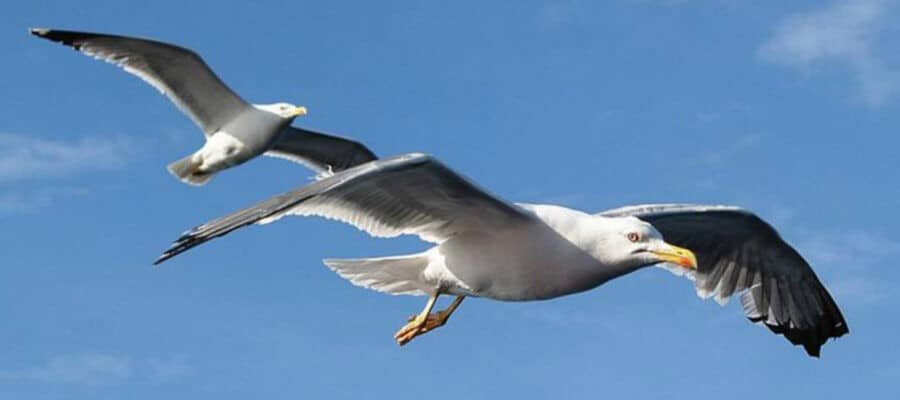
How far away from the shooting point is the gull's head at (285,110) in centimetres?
1551

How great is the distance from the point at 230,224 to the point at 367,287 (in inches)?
69.2

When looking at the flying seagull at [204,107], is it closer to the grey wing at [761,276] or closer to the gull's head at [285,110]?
the gull's head at [285,110]

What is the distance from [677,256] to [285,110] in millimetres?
7262

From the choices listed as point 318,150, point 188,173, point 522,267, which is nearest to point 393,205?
point 522,267

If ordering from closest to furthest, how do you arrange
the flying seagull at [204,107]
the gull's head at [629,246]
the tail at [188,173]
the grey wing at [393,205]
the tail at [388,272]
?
the grey wing at [393,205] → the gull's head at [629,246] → the tail at [388,272] → the flying seagull at [204,107] → the tail at [188,173]

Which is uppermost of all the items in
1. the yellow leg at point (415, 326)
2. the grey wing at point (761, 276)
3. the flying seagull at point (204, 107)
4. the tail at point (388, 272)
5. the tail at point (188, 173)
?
the flying seagull at point (204, 107)

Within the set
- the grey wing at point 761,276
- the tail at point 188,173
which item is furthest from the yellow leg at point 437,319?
the tail at point 188,173

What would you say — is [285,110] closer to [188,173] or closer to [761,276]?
[188,173]

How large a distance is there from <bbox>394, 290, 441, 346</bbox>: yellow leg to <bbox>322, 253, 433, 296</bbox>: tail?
11 cm

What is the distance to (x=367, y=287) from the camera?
9.99m

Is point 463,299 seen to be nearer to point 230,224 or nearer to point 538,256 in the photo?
point 538,256

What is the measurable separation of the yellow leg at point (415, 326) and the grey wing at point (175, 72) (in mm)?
6243

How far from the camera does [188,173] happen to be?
15547 millimetres

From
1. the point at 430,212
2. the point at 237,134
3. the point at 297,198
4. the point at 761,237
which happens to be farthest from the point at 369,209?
the point at 237,134
